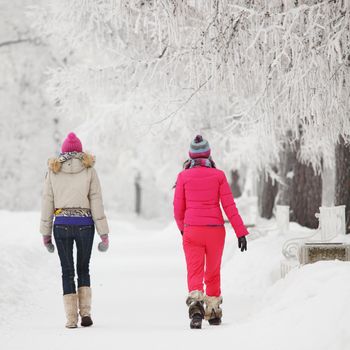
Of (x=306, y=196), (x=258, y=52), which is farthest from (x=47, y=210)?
(x=306, y=196)

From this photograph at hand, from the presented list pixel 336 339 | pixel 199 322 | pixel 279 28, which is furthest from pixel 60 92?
pixel 336 339

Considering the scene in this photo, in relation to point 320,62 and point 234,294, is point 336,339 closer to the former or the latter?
point 320,62

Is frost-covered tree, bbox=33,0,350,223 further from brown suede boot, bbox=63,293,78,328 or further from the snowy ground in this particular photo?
brown suede boot, bbox=63,293,78,328

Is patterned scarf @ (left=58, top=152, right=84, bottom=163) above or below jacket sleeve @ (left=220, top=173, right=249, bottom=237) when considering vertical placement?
above

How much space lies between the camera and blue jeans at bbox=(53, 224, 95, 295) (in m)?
7.40

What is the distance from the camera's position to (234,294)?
10.3 metres

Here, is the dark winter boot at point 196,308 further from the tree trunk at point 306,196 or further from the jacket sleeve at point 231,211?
the tree trunk at point 306,196

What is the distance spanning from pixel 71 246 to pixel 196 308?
136 cm

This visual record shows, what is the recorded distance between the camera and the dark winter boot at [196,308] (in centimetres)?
713

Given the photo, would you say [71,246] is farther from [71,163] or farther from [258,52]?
[258,52]

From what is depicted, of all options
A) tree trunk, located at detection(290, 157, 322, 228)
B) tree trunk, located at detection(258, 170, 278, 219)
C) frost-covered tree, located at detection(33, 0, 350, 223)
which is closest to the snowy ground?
tree trunk, located at detection(290, 157, 322, 228)

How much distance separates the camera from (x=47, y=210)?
24.6ft

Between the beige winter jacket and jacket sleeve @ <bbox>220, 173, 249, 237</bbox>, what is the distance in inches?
46.9

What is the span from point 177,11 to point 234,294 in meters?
3.87
